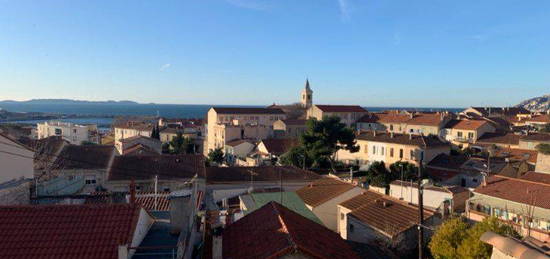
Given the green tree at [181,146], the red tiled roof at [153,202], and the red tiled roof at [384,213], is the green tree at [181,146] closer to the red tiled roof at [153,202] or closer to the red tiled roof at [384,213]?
the red tiled roof at [384,213]

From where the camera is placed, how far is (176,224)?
31.3 ft

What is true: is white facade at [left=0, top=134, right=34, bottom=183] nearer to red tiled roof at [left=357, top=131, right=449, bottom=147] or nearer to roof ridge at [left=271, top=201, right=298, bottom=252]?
roof ridge at [left=271, top=201, right=298, bottom=252]

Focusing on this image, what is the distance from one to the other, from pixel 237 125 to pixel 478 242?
171 feet

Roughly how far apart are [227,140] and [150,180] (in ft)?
111

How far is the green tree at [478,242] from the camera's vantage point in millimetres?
12570

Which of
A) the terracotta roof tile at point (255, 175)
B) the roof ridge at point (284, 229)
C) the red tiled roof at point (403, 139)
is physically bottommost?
the terracotta roof tile at point (255, 175)

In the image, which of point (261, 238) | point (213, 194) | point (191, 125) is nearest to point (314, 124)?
point (213, 194)

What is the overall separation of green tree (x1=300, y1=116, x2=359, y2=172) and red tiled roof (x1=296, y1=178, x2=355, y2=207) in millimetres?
A: 14977

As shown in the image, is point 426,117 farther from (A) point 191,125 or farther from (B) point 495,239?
(B) point 495,239

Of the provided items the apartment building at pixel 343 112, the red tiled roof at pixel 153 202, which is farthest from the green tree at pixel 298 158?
the apartment building at pixel 343 112

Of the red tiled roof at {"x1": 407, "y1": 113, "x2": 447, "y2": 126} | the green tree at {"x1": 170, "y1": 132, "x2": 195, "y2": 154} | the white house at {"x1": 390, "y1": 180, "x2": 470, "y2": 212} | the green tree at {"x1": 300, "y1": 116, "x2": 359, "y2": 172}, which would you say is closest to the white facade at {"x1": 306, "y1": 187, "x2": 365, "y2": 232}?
the white house at {"x1": 390, "y1": 180, "x2": 470, "y2": 212}

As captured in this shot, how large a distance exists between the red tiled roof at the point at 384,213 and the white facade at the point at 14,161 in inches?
554

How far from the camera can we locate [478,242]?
12594 mm

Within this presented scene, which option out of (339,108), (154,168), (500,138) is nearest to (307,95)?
(339,108)
